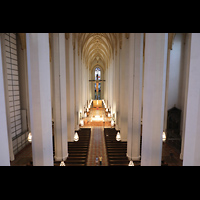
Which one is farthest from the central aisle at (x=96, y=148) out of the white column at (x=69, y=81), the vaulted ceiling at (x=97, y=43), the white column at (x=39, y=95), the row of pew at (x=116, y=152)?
the vaulted ceiling at (x=97, y=43)

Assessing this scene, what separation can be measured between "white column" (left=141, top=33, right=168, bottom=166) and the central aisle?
538 centimetres

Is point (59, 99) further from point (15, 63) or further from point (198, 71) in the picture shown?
point (198, 71)

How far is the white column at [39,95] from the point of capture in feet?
16.8

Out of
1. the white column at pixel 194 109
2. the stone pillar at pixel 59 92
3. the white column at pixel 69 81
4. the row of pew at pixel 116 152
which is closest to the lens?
the white column at pixel 194 109

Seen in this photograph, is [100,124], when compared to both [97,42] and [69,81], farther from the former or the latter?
[97,42]

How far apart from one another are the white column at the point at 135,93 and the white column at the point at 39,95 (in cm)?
552

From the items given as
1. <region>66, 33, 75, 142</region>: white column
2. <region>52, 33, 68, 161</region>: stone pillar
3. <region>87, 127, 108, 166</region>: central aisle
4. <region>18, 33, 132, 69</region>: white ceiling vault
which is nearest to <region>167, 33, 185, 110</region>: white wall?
<region>18, 33, 132, 69</region>: white ceiling vault

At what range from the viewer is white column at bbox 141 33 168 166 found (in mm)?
5125

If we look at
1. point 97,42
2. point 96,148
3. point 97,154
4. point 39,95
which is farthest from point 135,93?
point 97,42

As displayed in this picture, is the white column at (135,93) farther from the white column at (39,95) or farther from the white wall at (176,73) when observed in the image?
the white wall at (176,73)

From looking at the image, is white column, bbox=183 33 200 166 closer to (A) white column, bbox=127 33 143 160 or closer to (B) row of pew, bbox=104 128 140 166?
(A) white column, bbox=127 33 143 160

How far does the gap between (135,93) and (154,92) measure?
13.4 feet

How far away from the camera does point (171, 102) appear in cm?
1395
